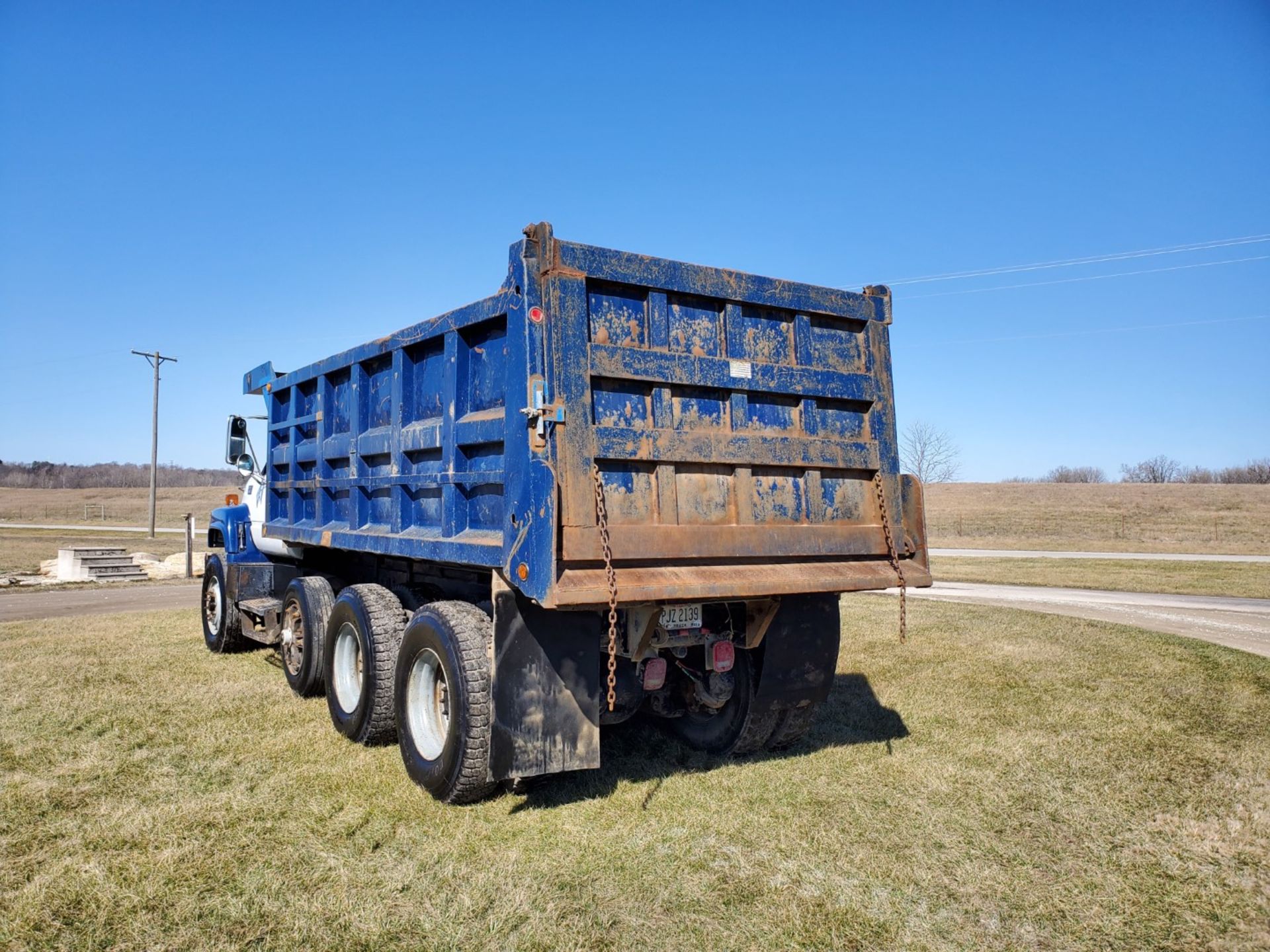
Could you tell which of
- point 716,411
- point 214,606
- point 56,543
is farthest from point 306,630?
point 56,543

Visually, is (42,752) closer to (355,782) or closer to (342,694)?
(342,694)

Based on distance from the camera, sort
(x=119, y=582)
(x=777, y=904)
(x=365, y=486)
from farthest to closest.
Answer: (x=119, y=582)
(x=365, y=486)
(x=777, y=904)

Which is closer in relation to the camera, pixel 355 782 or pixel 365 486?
pixel 355 782

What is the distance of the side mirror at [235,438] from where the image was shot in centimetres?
855

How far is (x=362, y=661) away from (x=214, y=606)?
14.6ft

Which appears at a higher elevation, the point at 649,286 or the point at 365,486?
the point at 649,286

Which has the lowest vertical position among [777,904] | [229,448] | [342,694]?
[777,904]

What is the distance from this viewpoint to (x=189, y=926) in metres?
3.19

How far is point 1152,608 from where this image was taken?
1374cm

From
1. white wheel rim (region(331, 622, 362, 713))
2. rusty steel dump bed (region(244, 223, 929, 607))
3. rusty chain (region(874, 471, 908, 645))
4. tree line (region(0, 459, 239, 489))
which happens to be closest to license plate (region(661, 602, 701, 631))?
rusty steel dump bed (region(244, 223, 929, 607))

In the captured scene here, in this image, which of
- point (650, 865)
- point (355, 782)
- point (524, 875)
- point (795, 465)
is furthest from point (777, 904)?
point (355, 782)

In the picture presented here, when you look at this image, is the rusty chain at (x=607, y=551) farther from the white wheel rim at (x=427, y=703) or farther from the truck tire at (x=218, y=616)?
the truck tire at (x=218, y=616)

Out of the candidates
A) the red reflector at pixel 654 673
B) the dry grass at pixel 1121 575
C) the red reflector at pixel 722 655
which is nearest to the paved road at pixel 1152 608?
the dry grass at pixel 1121 575

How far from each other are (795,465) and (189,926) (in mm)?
3494
